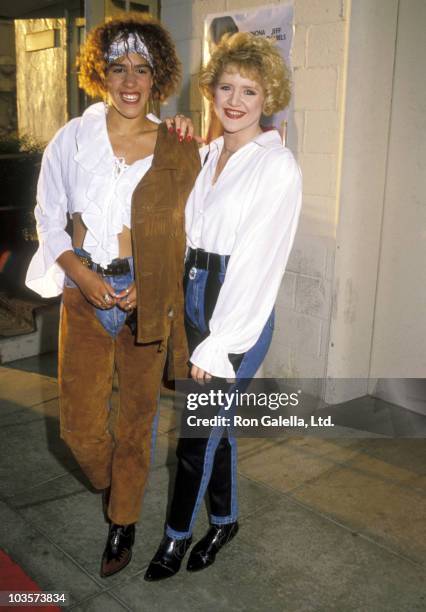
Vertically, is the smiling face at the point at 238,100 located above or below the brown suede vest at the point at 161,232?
above

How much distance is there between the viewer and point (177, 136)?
8.73ft

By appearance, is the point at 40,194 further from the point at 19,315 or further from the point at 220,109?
the point at 19,315

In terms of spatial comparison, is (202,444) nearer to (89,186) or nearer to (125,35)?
(89,186)

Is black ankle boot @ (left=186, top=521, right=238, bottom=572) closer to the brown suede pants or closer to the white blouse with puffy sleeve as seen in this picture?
the brown suede pants

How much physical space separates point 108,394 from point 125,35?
58.9 inches

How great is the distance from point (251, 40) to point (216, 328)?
1.08m

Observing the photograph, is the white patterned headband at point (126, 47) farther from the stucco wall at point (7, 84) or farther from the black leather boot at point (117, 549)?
the stucco wall at point (7, 84)

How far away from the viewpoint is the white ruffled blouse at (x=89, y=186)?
2.58 m

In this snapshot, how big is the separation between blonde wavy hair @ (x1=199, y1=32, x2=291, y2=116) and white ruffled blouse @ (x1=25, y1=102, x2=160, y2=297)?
0.47 metres

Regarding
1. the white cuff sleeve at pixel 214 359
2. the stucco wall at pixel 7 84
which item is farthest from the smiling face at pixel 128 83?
the stucco wall at pixel 7 84

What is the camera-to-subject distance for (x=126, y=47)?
264 cm

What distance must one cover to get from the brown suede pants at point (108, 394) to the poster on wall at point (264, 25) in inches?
72.8

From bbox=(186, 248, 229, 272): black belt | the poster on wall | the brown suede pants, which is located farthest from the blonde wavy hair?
the poster on wall

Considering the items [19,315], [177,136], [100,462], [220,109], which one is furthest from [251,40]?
[19,315]
